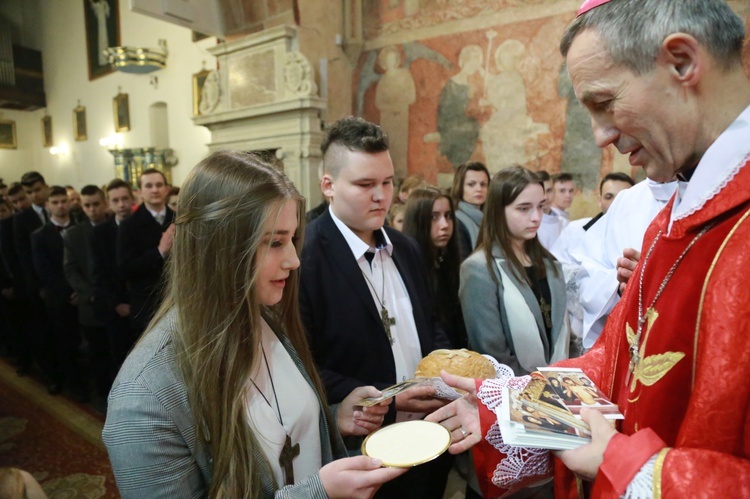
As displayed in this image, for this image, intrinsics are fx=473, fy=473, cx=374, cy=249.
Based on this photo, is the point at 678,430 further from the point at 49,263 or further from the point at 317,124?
the point at 317,124

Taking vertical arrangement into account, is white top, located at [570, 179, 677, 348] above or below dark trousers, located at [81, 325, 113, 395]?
above

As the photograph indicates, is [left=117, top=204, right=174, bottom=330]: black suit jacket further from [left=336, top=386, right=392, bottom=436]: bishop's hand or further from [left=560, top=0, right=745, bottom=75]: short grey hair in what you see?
[left=560, top=0, right=745, bottom=75]: short grey hair

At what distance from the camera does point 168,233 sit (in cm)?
387

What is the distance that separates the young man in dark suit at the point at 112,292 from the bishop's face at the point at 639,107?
4280 millimetres

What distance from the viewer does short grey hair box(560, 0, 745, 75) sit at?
0.95 meters

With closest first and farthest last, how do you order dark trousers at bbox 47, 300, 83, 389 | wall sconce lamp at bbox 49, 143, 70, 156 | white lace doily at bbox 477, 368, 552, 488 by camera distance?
white lace doily at bbox 477, 368, 552, 488 → dark trousers at bbox 47, 300, 83, 389 → wall sconce lamp at bbox 49, 143, 70, 156

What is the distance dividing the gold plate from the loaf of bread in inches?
13.5

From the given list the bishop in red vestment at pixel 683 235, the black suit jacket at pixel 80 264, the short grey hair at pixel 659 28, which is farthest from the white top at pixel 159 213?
the short grey hair at pixel 659 28

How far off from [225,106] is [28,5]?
1383 cm

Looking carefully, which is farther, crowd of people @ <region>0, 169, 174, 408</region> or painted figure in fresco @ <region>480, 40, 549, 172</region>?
painted figure in fresco @ <region>480, 40, 549, 172</region>

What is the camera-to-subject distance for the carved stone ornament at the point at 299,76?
772 centimetres

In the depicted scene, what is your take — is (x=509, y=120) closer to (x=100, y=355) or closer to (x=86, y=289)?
(x=86, y=289)

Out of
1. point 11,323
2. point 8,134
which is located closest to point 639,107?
point 11,323

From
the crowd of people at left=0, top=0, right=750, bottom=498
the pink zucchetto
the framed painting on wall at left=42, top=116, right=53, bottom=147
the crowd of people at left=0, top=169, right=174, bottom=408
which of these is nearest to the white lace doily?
the crowd of people at left=0, top=0, right=750, bottom=498
